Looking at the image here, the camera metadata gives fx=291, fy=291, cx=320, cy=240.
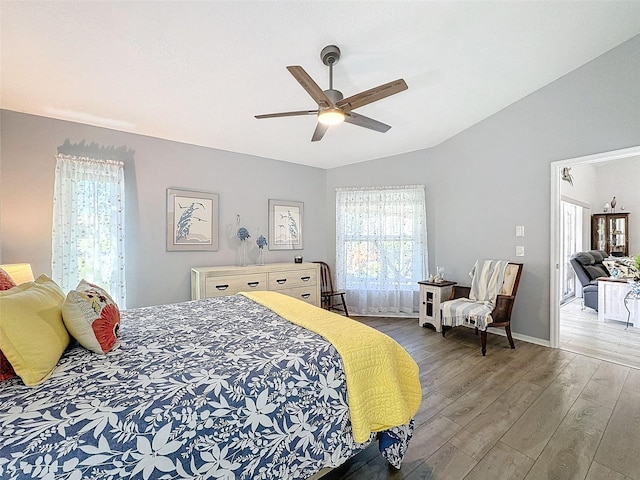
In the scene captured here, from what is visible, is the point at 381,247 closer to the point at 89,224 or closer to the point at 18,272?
the point at 89,224

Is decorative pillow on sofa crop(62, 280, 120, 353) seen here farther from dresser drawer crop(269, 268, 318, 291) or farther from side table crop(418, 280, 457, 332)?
side table crop(418, 280, 457, 332)

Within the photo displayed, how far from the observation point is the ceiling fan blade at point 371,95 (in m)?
2.01

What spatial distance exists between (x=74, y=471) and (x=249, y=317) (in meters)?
1.15

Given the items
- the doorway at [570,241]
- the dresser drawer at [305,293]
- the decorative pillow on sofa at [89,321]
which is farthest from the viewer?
the doorway at [570,241]

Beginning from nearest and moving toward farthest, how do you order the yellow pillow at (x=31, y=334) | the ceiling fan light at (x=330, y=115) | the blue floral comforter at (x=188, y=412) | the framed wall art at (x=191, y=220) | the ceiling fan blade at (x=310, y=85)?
the blue floral comforter at (x=188, y=412) < the yellow pillow at (x=31, y=334) < the ceiling fan blade at (x=310, y=85) < the ceiling fan light at (x=330, y=115) < the framed wall art at (x=191, y=220)

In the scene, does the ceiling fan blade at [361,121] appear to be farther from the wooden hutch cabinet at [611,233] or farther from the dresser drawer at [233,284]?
the wooden hutch cabinet at [611,233]

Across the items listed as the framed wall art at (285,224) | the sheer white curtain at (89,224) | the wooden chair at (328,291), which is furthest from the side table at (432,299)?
the sheer white curtain at (89,224)

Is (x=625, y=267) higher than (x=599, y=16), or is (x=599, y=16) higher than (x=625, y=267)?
(x=599, y=16)

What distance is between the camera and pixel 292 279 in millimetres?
4055

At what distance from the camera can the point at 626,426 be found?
6.17ft

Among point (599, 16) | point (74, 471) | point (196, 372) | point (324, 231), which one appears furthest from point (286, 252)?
point (599, 16)

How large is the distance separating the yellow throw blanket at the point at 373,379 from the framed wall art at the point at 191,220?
8.57 ft

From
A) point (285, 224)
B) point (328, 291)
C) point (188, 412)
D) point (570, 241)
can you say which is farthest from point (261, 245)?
point (570, 241)

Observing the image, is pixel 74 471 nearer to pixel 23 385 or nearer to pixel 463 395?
pixel 23 385
